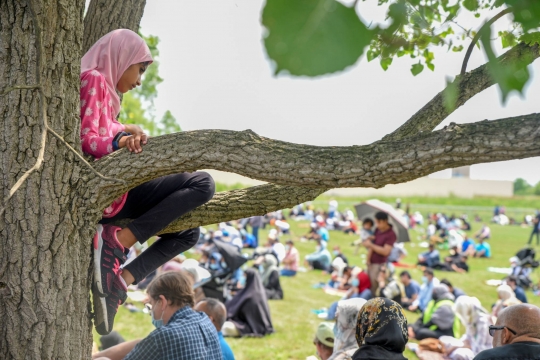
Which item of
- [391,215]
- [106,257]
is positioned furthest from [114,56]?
[391,215]

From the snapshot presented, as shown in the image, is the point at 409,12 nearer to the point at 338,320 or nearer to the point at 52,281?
the point at 52,281

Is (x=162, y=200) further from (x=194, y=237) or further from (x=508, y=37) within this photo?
(x=508, y=37)

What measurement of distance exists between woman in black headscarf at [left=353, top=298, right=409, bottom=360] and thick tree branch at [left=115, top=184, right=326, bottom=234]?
0.92 meters

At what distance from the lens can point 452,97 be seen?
1.46ft

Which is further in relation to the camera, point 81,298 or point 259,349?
point 259,349

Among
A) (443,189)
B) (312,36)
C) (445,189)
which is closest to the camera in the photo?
(312,36)

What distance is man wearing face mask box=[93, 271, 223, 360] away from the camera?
3062 millimetres

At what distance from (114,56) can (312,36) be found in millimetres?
2257

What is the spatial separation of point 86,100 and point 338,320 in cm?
285

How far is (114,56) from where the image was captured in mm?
2471

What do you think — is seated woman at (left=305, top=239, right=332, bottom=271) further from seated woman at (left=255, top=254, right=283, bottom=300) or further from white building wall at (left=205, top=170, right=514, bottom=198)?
white building wall at (left=205, top=170, right=514, bottom=198)

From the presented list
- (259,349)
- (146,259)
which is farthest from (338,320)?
(259,349)

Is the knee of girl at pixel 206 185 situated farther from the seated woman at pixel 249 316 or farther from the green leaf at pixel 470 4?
the seated woman at pixel 249 316

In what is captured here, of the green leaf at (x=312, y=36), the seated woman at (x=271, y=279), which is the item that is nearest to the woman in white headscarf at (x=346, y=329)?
the green leaf at (x=312, y=36)
